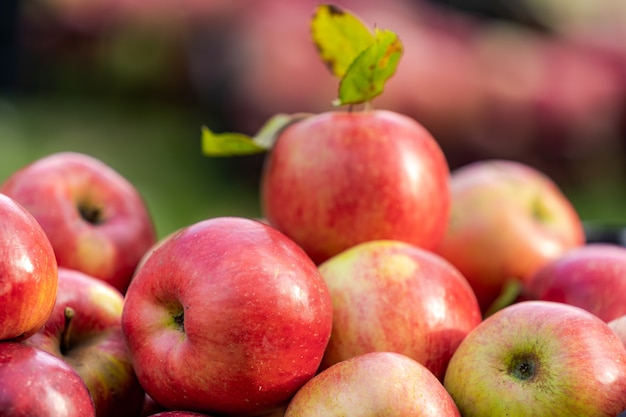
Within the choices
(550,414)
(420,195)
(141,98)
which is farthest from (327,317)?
(141,98)

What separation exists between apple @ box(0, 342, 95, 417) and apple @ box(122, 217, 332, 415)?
117mm

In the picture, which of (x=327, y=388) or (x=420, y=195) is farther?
(x=420, y=195)

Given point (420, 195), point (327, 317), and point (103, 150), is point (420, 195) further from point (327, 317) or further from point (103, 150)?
point (103, 150)

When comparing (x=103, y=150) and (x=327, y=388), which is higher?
(x=327, y=388)

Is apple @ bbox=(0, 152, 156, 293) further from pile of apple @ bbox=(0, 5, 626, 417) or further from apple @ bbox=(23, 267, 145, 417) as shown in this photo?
apple @ bbox=(23, 267, 145, 417)

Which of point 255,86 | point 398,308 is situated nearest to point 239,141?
point 398,308

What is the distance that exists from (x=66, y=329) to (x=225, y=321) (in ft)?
0.69

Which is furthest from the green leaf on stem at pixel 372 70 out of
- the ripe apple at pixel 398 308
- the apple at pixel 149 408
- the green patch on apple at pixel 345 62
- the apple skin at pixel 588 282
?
the apple at pixel 149 408

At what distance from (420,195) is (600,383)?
438 mm

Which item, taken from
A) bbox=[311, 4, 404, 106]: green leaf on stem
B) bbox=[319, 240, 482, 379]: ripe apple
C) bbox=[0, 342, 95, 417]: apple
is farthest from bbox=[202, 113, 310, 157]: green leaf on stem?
bbox=[0, 342, 95, 417]: apple

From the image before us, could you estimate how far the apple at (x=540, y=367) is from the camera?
2.67ft

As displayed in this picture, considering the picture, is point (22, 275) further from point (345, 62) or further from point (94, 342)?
point (345, 62)

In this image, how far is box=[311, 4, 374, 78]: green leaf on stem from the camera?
3.89 ft

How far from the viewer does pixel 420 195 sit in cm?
119
